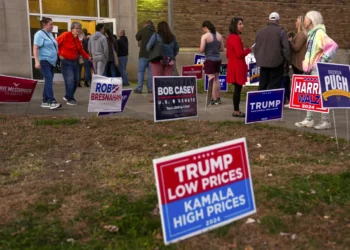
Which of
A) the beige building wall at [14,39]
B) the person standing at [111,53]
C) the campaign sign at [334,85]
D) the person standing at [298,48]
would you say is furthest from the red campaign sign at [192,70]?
the beige building wall at [14,39]

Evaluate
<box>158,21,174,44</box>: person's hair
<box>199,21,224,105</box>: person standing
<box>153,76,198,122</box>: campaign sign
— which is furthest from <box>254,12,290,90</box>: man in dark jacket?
<box>158,21,174,44</box>: person's hair

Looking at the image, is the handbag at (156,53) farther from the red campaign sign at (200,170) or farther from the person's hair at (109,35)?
the red campaign sign at (200,170)

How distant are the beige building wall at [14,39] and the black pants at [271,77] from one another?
9107 millimetres

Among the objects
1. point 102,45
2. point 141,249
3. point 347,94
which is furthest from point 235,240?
point 102,45

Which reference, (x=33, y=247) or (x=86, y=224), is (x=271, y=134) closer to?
(x=86, y=224)

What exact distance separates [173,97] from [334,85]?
2.32m

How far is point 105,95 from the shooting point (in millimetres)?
7762

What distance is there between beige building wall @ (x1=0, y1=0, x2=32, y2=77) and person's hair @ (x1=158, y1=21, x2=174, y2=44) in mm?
6619

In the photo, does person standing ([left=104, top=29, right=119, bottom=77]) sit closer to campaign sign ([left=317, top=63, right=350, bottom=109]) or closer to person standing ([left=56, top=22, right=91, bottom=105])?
person standing ([left=56, top=22, right=91, bottom=105])

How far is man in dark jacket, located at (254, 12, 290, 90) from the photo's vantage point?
26.6 ft

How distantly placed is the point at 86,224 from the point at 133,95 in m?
8.47

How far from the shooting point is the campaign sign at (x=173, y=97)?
272 inches

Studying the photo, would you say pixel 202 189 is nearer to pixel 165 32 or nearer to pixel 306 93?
pixel 306 93

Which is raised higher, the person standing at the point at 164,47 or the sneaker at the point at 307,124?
the person standing at the point at 164,47
